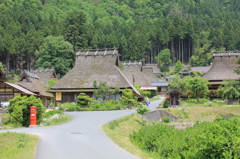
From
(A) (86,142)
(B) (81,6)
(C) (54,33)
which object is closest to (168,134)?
(A) (86,142)

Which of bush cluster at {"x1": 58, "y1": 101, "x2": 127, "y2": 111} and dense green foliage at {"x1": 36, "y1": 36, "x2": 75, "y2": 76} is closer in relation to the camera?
bush cluster at {"x1": 58, "y1": 101, "x2": 127, "y2": 111}

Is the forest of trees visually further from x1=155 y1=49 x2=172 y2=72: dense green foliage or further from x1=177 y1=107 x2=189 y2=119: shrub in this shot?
x1=177 y1=107 x2=189 y2=119: shrub

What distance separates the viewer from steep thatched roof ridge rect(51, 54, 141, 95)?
1642 inches

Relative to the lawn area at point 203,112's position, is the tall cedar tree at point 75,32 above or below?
above

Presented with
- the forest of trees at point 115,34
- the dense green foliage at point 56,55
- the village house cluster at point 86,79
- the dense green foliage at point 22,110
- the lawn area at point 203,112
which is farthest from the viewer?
the forest of trees at point 115,34

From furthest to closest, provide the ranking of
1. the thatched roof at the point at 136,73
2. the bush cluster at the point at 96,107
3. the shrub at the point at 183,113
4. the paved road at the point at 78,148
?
the thatched roof at the point at 136,73 < the bush cluster at the point at 96,107 < the shrub at the point at 183,113 < the paved road at the point at 78,148

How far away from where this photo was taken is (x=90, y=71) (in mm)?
44312

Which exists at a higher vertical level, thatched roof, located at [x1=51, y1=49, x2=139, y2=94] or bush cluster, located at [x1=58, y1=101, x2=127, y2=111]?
thatched roof, located at [x1=51, y1=49, x2=139, y2=94]

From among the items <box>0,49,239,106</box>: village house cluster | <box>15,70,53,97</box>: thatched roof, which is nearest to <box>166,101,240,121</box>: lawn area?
<box>0,49,239,106</box>: village house cluster

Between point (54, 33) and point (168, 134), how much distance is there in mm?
68791

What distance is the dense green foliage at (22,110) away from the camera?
22.6 meters

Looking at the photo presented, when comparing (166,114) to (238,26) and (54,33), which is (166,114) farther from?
(238,26)

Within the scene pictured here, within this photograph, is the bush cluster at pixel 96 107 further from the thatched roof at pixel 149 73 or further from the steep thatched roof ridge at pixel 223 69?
the thatched roof at pixel 149 73

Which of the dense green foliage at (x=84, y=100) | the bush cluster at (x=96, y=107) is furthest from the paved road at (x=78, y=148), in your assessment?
the dense green foliage at (x=84, y=100)
